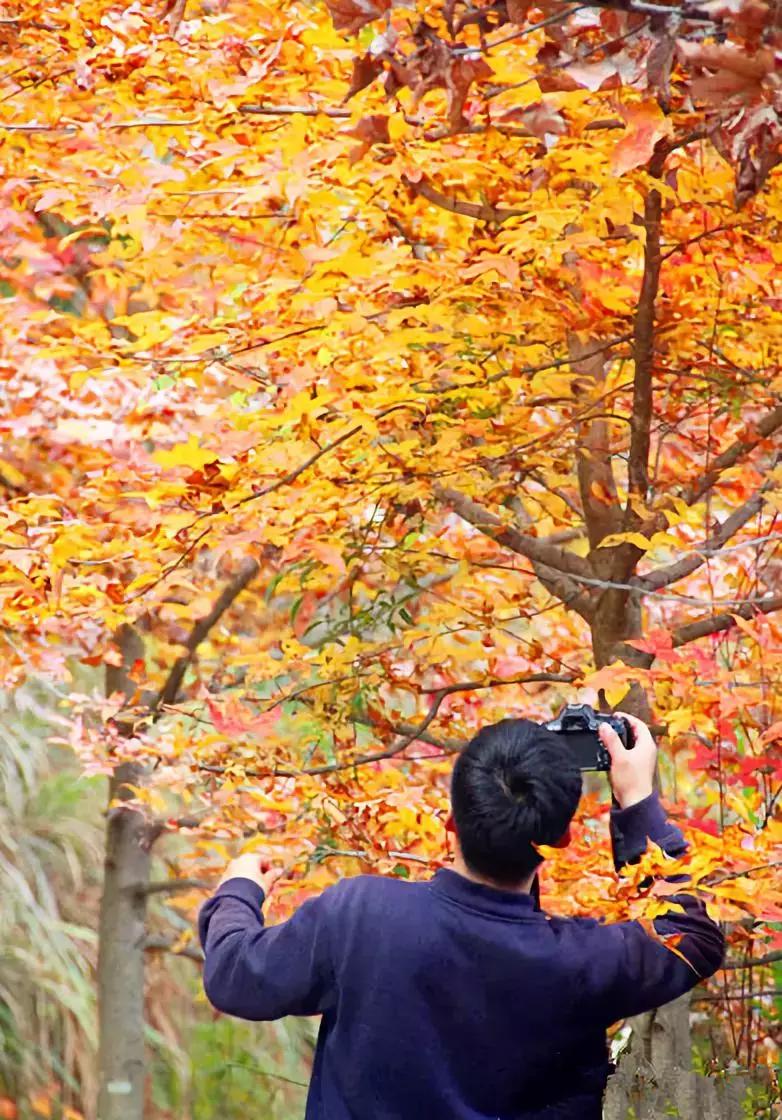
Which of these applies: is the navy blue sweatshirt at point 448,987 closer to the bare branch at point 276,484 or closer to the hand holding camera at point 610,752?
the hand holding camera at point 610,752

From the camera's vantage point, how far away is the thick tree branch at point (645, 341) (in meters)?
2.50

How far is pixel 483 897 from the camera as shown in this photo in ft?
5.41

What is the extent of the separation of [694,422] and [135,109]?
173cm

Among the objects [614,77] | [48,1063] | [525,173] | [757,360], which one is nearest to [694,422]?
[757,360]

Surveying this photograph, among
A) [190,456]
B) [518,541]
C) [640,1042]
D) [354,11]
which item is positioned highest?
[354,11]

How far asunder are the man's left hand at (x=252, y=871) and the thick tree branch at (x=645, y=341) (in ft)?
3.95

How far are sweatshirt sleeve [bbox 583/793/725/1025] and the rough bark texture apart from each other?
3.20m

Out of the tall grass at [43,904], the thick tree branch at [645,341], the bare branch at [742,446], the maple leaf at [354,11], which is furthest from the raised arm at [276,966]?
the tall grass at [43,904]

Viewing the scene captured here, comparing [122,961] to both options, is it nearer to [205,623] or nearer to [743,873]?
[205,623]

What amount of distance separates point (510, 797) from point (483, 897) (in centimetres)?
13

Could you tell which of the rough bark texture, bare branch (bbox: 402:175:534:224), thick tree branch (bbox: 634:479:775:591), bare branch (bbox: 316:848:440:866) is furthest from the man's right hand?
the rough bark texture

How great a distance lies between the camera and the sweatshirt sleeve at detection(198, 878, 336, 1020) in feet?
5.42

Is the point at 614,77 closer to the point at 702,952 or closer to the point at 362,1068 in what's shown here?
the point at 702,952

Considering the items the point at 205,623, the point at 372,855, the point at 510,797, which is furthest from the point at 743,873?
the point at 205,623
